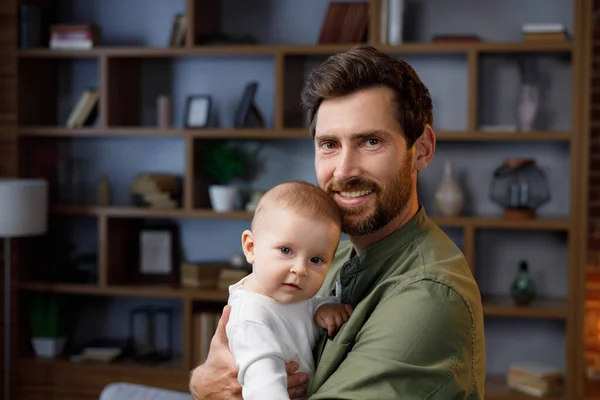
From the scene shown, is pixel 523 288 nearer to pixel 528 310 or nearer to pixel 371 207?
pixel 528 310

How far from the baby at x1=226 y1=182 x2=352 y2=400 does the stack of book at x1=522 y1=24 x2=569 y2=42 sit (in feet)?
8.77

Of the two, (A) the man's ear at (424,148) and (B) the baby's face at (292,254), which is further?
(A) the man's ear at (424,148)

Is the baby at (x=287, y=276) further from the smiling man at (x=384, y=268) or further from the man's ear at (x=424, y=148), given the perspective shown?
the man's ear at (x=424, y=148)

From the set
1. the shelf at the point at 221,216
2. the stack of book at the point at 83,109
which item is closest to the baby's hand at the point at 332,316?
the shelf at the point at 221,216

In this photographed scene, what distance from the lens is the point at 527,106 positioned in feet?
13.6

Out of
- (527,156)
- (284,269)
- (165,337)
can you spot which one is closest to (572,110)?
(527,156)

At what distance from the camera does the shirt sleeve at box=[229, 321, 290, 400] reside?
152 centimetres

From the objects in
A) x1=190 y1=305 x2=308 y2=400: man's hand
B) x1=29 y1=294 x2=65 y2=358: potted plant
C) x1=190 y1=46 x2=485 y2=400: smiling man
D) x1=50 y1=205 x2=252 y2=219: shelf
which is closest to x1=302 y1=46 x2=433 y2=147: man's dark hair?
x1=190 y1=46 x2=485 y2=400: smiling man

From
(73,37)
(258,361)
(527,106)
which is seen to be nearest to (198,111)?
(73,37)

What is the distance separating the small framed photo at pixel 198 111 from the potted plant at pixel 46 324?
3.90 feet

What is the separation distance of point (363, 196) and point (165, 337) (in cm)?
325

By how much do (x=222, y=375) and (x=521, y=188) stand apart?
2.78 meters

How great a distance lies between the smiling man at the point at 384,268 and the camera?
4.86 ft

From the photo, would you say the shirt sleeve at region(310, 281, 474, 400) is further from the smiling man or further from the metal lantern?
the metal lantern
